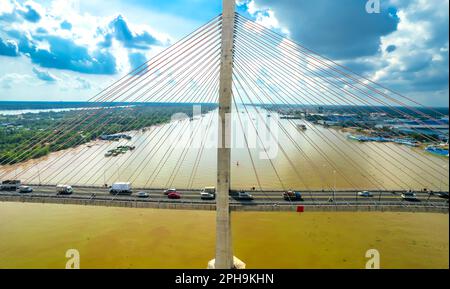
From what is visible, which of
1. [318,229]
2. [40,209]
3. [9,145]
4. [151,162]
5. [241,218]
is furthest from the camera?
[9,145]

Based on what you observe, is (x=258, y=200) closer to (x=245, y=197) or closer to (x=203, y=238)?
(x=245, y=197)

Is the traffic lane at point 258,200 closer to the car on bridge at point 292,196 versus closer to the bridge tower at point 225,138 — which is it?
the car on bridge at point 292,196

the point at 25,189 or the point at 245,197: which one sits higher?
the point at 25,189

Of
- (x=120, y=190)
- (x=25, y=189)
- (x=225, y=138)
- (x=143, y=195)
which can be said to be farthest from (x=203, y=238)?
(x=25, y=189)
